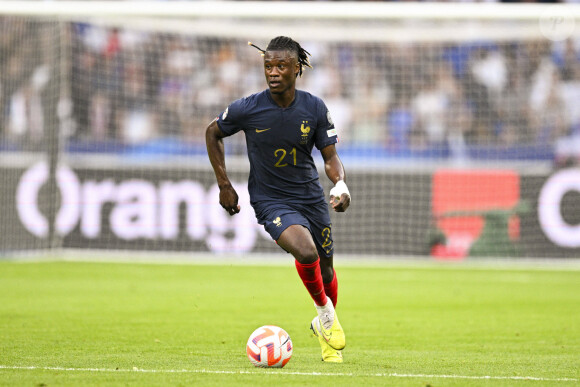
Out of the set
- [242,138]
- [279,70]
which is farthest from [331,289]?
[242,138]

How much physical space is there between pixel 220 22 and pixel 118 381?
1403 centimetres

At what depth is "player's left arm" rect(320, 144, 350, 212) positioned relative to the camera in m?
6.72

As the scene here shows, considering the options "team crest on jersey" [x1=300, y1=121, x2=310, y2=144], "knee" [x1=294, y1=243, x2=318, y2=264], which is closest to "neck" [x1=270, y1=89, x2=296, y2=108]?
"team crest on jersey" [x1=300, y1=121, x2=310, y2=144]

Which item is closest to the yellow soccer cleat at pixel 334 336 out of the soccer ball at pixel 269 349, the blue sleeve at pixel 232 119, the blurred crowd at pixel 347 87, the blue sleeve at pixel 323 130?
the soccer ball at pixel 269 349

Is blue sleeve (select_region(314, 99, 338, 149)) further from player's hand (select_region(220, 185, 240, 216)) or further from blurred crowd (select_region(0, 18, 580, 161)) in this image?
blurred crowd (select_region(0, 18, 580, 161))

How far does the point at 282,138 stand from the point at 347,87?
13202 millimetres

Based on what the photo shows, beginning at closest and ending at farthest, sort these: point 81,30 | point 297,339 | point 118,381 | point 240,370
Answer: point 118,381, point 240,370, point 297,339, point 81,30

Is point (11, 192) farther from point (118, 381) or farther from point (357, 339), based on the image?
point (118, 381)

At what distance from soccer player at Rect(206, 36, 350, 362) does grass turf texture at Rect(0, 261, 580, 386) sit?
658 mm

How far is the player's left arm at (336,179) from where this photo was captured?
6.72 meters

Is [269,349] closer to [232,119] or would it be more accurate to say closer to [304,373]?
[304,373]

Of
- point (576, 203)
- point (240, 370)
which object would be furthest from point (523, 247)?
point (240, 370)

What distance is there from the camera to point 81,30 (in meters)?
18.8

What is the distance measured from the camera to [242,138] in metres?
18.8
